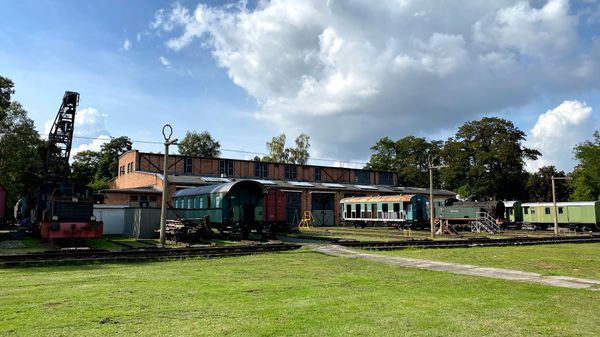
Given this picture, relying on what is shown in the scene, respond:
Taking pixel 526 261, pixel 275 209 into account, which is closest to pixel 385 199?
pixel 275 209

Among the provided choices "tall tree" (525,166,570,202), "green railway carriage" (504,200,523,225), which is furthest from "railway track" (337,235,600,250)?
"tall tree" (525,166,570,202)

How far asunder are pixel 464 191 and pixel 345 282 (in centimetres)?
6544

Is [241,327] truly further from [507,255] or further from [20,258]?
[507,255]

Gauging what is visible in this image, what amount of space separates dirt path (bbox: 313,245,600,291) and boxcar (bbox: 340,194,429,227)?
25.7m

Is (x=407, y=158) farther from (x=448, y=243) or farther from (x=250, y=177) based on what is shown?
(x=448, y=243)

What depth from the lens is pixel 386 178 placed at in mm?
69688

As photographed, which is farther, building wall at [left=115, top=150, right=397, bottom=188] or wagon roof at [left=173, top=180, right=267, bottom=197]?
building wall at [left=115, top=150, right=397, bottom=188]

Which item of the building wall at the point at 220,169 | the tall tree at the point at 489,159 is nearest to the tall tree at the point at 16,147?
the building wall at the point at 220,169

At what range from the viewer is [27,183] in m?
55.8

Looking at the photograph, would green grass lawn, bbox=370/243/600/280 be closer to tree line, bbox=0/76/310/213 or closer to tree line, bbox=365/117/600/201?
tree line, bbox=0/76/310/213

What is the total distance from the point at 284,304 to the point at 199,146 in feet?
272

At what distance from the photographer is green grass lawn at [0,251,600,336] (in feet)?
21.4

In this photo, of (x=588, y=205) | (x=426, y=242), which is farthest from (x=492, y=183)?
(x=426, y=242)

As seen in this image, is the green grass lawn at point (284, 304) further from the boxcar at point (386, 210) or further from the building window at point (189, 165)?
the building window at point (189, 165)
